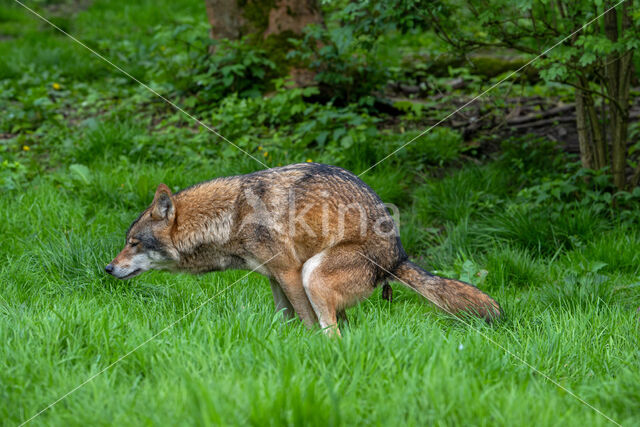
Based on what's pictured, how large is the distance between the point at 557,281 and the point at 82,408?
3973mm

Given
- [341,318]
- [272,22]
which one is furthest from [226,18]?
[341,318]

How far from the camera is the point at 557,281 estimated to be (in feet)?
17.3

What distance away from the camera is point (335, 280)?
14.0 ft

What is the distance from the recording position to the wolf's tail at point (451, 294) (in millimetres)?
4208

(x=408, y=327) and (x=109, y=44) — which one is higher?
(x=109, y=44)

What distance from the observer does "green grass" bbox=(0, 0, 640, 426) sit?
9.23ft

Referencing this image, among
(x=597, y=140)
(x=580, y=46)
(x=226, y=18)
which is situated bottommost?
(x=597, y=140)

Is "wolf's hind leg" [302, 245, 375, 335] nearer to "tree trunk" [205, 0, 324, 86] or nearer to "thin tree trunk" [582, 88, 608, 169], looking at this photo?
"thin tree trunk" [582, 88, 608, 169]

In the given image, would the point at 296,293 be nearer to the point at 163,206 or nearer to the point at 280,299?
the point at 280,299

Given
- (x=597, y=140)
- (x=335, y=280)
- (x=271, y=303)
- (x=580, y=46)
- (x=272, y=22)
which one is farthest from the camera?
(x=272, y=22)

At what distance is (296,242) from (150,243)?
3.64 feet

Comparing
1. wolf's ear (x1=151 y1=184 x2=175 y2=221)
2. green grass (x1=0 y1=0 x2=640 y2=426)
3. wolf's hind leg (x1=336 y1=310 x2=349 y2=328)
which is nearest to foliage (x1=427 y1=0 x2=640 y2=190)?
green grass (x1=0 y1=0 x2=640 y2=426)

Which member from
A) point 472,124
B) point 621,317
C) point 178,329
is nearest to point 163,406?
point 178,329

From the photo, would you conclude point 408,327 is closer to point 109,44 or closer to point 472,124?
point 472,124
